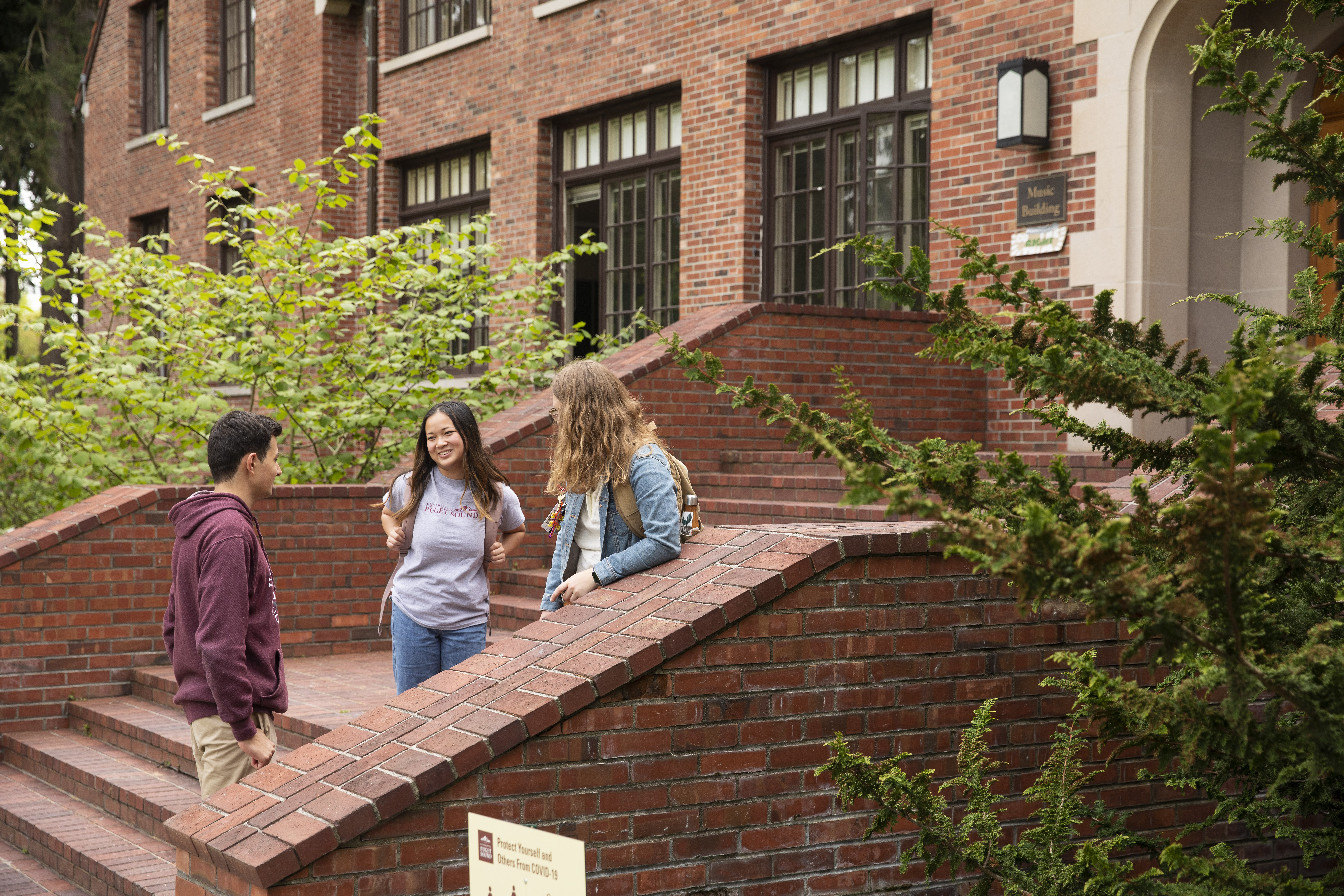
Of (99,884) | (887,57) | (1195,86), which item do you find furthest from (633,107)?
(99,884)

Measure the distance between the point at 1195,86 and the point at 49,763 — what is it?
317 inches

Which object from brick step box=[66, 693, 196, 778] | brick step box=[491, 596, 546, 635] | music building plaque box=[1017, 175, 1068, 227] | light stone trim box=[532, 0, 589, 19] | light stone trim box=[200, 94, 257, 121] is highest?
light stone trim box=[200, 94, 257, 121]

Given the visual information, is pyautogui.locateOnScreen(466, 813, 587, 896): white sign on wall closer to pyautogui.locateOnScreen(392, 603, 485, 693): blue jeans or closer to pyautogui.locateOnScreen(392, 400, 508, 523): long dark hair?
pyautogui.locateOnScreen(392, 603, 485, 693): blue jeans

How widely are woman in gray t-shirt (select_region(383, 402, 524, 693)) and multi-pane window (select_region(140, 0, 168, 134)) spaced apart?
18899mm

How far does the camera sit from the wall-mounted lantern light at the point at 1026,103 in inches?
350

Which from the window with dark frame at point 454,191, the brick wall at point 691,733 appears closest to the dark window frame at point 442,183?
the window with dark frame at point 454,191

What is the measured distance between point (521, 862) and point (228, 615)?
174 centimetres

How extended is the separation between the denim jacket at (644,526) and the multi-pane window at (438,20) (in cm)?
1161

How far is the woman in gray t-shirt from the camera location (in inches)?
192

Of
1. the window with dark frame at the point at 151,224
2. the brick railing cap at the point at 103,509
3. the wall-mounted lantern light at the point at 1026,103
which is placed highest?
the window with dark frame at the point at 151,224

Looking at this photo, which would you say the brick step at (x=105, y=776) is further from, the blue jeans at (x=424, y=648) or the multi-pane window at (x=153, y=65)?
the multi-pane window at (x=153, y=65)

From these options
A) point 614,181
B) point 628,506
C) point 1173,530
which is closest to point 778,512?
point 628,506

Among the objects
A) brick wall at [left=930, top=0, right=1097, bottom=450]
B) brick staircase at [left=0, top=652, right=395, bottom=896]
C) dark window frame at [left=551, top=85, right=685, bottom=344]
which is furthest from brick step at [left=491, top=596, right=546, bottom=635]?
dark window frame at [left=551, top=85, right=685, bottom=344]

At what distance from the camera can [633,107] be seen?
1319 centimetres
